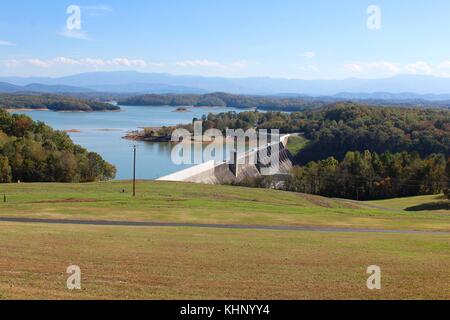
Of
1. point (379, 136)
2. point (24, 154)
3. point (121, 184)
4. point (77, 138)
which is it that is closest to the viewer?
point (121, 184)

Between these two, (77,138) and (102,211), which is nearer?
(102,211)

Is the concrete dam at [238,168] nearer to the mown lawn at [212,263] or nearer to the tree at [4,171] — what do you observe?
the tree at [4,171]

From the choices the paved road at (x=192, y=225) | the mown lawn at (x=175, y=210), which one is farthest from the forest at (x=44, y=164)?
the paved road at (x=192, y=225)
